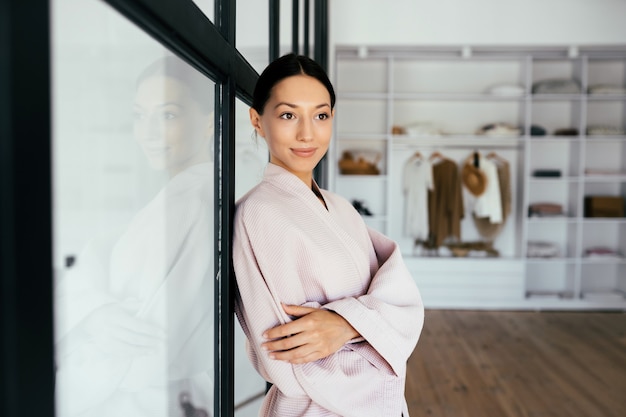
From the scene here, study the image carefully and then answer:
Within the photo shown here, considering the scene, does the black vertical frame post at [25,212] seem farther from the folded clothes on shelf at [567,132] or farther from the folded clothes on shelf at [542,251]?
the folded clothes on shelf at [567,132]

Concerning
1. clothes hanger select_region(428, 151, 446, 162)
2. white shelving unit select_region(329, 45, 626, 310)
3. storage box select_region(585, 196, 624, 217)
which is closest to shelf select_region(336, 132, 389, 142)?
white shelving unit select_region(329, 45, 626, 310)

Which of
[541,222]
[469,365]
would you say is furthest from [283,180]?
[541,222]

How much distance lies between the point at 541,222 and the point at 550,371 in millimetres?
2373

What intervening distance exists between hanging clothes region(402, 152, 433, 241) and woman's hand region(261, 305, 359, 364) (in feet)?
13.7

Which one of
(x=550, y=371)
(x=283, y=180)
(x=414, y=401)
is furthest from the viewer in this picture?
(x=550, y=371)

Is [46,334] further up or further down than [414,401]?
further up

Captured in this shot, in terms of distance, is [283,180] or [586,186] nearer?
[283,180]

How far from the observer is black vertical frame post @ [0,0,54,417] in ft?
0.88

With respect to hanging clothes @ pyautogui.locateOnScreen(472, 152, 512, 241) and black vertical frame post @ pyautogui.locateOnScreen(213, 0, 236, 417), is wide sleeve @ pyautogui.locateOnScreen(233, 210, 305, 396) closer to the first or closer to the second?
black vertical frame post @ pyautogui.locateOnScreen(213, 0, 236, 417)

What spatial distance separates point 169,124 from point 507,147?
16.5 ft

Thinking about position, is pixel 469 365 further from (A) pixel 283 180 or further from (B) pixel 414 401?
(A) pixel 283 180

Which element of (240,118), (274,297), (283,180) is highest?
(240,118)

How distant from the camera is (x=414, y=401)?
2689 mm

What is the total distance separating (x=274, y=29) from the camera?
1.34 metres
